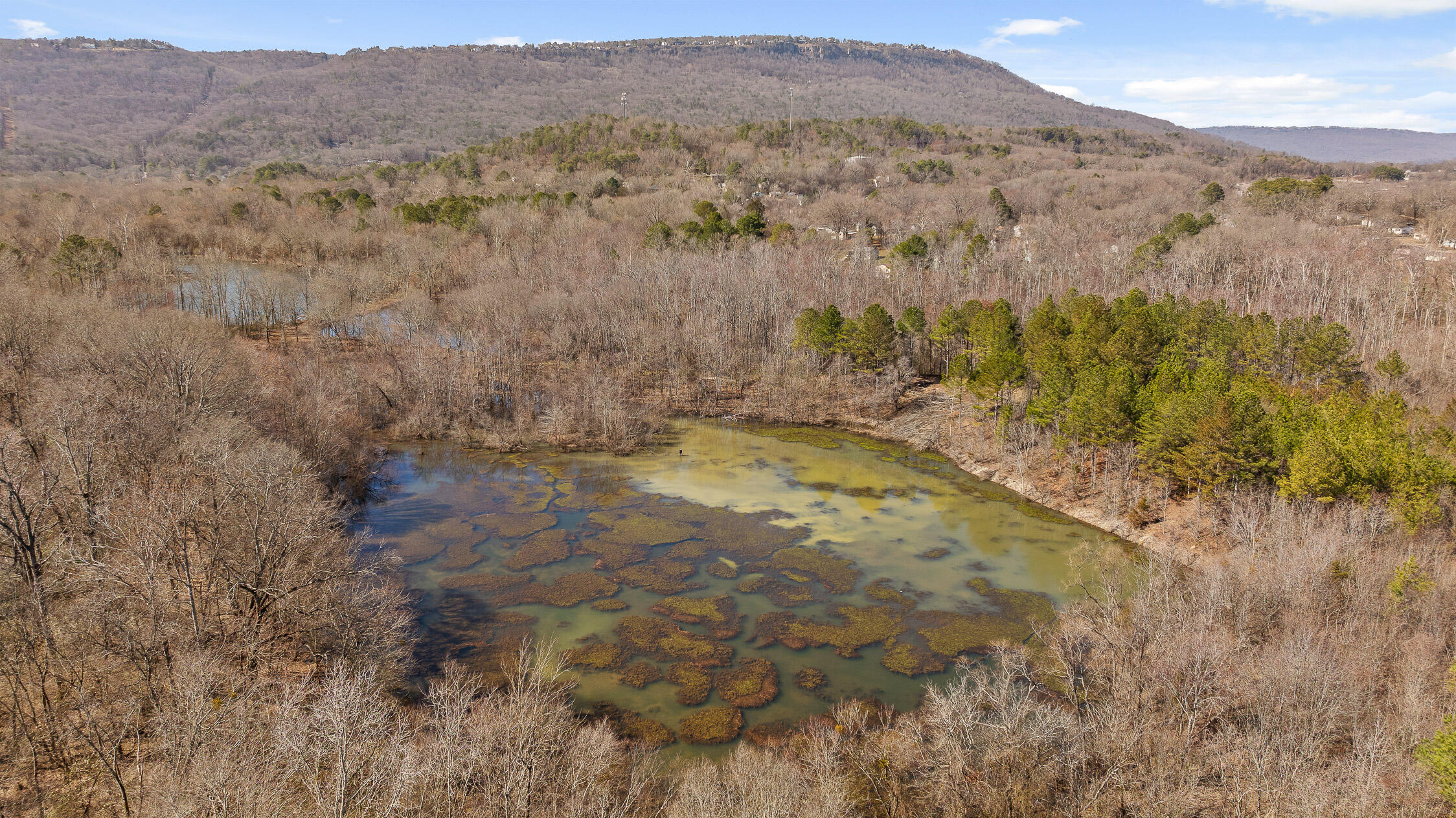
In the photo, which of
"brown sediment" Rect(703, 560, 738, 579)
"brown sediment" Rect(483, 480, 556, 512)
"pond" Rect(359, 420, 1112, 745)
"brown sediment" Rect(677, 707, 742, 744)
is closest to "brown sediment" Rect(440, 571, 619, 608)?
"pond" Rect(359, 420, 1112, 745)

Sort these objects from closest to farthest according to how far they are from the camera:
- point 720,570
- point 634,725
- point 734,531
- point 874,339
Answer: point 634,725
point 720,570
point 734,531
point 874,339

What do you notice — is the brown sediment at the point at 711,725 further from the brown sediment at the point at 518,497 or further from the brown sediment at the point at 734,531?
the brown sediment at the point at 518,497

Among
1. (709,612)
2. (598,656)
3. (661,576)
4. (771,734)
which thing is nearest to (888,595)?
(709,612)

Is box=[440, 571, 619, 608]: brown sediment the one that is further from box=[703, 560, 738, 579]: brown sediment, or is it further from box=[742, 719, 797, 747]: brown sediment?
box=[742, 719, 797, 747]: brown sediment

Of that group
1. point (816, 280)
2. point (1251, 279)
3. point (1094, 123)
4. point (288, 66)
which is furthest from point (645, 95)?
point (1251, 279)

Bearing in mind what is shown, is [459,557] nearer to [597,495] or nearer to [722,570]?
[597,495]

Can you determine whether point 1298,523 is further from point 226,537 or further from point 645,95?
point 645,95
